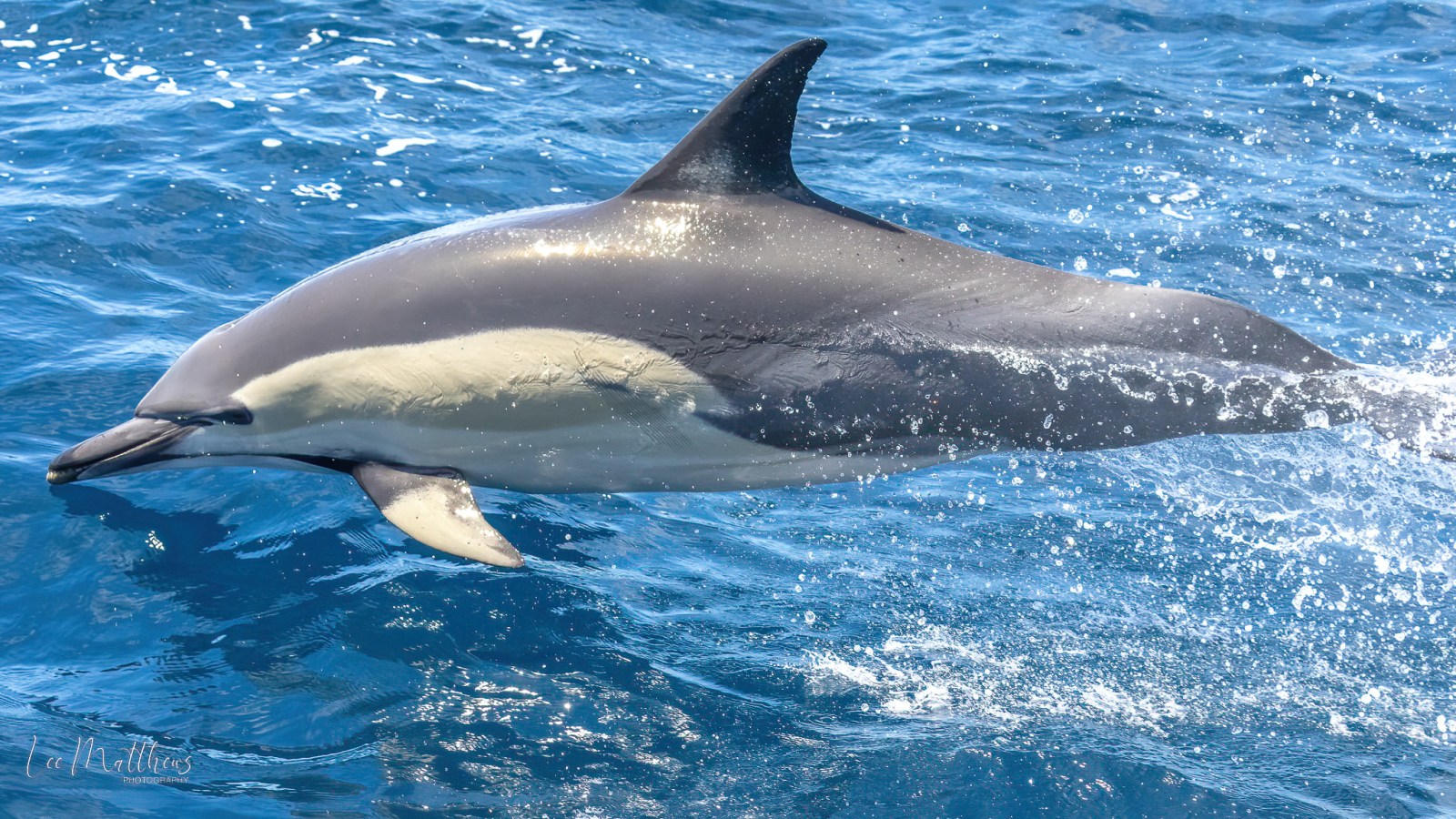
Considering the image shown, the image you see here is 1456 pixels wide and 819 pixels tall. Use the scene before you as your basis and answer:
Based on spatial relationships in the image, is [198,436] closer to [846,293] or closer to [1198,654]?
[846,293]

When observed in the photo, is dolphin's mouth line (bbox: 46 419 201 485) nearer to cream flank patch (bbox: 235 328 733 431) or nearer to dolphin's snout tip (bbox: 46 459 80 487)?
dolphin's snout tip (bbox: 46 459 80 487)

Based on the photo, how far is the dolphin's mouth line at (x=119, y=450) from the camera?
6.52 meters

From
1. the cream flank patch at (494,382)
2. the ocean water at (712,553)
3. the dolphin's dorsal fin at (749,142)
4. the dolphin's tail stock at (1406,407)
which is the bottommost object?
the ocean water at (712,553)

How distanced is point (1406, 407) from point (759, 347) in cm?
259

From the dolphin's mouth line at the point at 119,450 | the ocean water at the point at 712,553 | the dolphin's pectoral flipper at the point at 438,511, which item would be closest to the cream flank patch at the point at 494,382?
the dolphin's pectoral flipper at the point at 438,511

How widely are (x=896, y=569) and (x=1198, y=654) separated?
1.43 metres

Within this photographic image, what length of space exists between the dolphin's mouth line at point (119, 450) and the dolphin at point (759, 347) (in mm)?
907

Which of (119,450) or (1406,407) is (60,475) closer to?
(119,450)

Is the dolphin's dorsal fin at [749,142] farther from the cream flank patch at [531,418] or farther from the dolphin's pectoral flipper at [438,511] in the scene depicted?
the dolphin's pectoral flipper at [438,511]

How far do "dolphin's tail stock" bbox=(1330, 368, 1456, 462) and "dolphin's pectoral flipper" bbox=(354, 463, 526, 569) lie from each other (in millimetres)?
3427

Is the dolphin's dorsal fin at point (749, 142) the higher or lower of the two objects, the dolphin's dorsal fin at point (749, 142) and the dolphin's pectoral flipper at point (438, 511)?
the higher

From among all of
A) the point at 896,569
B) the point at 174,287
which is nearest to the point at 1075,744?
the point at 896,569

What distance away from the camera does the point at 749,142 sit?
5.78 m

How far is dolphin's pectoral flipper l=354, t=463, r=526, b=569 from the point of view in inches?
226
